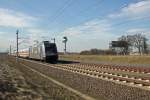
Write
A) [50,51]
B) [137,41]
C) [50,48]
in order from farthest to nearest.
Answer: [137,41], [50,48], [50,51]

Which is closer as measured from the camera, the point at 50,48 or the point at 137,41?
the point at 50,48

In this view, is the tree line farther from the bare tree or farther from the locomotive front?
the locomotive front

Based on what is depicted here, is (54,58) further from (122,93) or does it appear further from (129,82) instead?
(122,93)

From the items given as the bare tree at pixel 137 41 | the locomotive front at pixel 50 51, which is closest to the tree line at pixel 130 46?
the bare tree at pixel 137 41

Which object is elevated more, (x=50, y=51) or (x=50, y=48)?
(x=50, y=48)

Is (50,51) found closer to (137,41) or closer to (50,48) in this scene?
(50,48)

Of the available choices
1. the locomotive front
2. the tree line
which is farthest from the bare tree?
the locomotive front

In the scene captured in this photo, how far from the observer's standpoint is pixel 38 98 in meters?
13.5

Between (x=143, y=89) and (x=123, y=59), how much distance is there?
42324 mm

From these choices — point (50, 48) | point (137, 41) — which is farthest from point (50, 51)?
point (137, 41)

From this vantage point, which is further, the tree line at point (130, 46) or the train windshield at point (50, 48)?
the tree line at point (130, 46)

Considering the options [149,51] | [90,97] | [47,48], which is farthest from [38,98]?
[149,51]

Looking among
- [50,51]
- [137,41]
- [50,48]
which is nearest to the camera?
[50,51]

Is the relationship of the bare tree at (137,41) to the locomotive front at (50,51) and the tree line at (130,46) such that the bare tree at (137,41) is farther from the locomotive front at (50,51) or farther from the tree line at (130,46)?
the locomotive front at (50,51)
